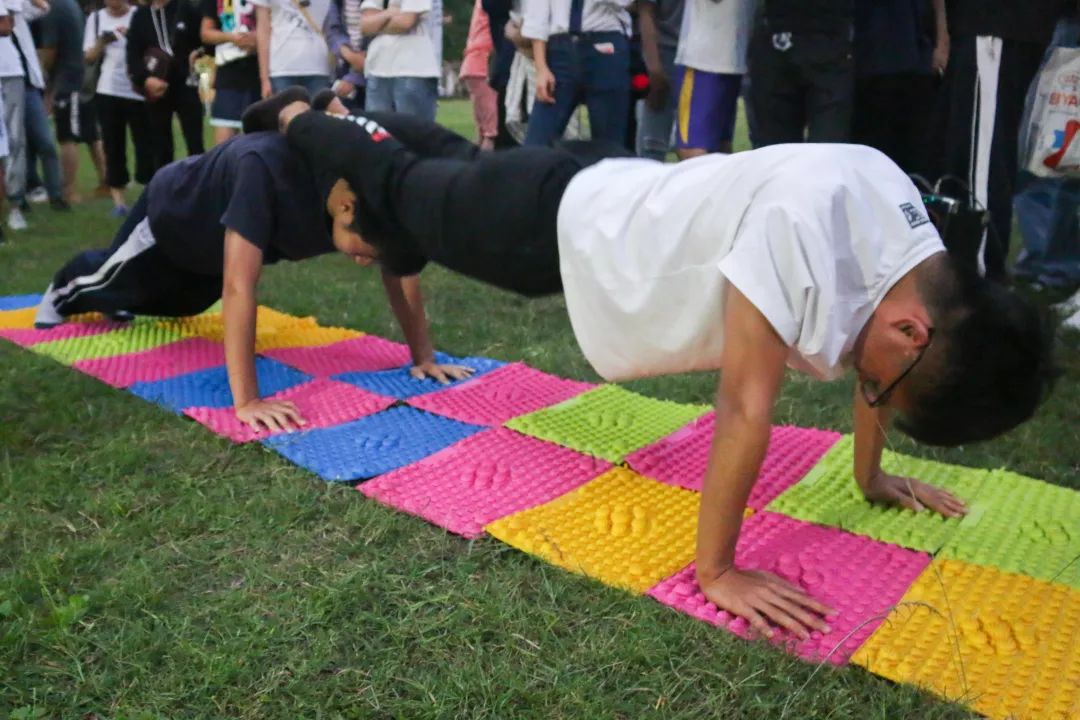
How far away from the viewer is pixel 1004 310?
1385mm

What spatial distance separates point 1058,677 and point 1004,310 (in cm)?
56

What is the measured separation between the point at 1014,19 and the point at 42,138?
17.0 feet

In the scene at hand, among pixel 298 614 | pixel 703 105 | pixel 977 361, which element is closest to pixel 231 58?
pixel 703 105

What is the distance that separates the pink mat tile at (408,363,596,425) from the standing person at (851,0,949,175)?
1.57 meters

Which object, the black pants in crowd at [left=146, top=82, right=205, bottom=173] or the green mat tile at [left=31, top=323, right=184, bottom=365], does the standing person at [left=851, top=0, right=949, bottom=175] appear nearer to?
the green mat tile at [left=31, top=323, right=184, bottom=365]

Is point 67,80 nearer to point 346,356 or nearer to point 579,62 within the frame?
point 579,62

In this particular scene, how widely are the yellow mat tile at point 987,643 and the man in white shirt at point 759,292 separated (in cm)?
14

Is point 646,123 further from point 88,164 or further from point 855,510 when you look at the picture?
point 88,164

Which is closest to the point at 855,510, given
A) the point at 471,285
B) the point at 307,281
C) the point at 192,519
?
the point at 192,519

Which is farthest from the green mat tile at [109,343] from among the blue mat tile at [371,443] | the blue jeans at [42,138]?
the blue jeans at [42,138]

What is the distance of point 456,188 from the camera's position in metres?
1.97

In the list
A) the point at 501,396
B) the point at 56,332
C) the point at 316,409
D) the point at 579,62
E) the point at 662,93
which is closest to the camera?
the point at 316,409

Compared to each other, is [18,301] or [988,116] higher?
[988,116]

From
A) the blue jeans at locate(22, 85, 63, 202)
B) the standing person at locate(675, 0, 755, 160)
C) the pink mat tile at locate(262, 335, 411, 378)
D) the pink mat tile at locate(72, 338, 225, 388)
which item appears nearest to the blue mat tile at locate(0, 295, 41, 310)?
the pink mat tile at locate(72, 338, 225, 388)
